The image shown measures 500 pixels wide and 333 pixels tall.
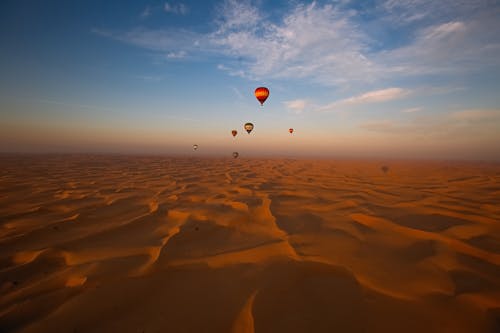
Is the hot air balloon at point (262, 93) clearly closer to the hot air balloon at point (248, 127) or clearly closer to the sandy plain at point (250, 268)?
the hot air balloon at point (248, 127)

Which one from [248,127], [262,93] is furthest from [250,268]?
[248,127]

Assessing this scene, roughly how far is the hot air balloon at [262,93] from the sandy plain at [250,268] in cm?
1361

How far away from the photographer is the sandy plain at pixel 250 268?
66.1 inches

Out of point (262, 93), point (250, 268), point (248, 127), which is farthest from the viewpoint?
point (248, 127)

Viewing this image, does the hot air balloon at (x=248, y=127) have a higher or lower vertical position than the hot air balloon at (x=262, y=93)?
lower

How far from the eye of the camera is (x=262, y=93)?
1692 cm

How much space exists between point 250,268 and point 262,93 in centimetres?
1600

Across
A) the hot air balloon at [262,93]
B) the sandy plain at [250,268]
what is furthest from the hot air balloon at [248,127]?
the sandy plain at [250,268]

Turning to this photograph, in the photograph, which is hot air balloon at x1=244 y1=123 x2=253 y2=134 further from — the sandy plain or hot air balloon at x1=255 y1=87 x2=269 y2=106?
the sandy plain

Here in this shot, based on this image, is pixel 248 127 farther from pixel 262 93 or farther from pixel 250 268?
pixel 250 268

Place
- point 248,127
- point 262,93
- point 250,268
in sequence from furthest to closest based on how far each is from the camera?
1. point 248,127
2. point 262,93
3. point 250,268

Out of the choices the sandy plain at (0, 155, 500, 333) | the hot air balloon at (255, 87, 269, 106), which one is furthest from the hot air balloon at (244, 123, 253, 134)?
the sandy plain at (0, 155, 500, 333)

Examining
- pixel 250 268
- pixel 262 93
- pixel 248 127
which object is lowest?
pixel 250 268

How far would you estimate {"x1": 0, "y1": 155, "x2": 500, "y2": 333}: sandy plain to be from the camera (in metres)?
1.68
